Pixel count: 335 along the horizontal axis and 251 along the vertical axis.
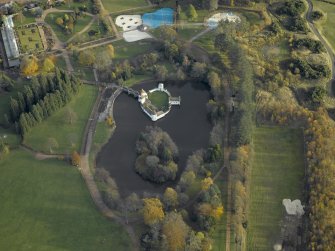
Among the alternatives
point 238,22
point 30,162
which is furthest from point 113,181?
point 238,22

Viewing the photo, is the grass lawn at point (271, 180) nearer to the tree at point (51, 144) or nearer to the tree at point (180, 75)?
the tree at point (180, 75)

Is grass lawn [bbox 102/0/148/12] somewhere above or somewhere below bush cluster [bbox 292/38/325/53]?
above

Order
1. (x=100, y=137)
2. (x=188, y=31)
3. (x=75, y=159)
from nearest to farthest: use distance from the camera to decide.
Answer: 1. (x=75, y=159)
2. (x=100, y=137)
3. (x=188, y=31)

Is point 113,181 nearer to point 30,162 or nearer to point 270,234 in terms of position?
point 30,162

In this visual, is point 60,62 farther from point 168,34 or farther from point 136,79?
point 168,34

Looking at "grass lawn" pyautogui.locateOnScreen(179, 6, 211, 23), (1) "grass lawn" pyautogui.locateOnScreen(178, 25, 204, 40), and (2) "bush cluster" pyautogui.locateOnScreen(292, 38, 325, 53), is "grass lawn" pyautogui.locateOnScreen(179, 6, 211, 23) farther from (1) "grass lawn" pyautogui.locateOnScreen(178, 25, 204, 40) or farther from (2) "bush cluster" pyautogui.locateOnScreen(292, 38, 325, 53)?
(2) "bush cluster" pyautogui.locateOnScreen(292, 38, 325, 53)

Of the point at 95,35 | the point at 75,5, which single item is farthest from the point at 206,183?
the point at 75,5

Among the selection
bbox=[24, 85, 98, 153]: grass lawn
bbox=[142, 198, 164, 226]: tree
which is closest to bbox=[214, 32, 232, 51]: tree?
bbox=[24, 85, 98, 153]: grass lawn

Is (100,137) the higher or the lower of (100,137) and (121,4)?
the lower
